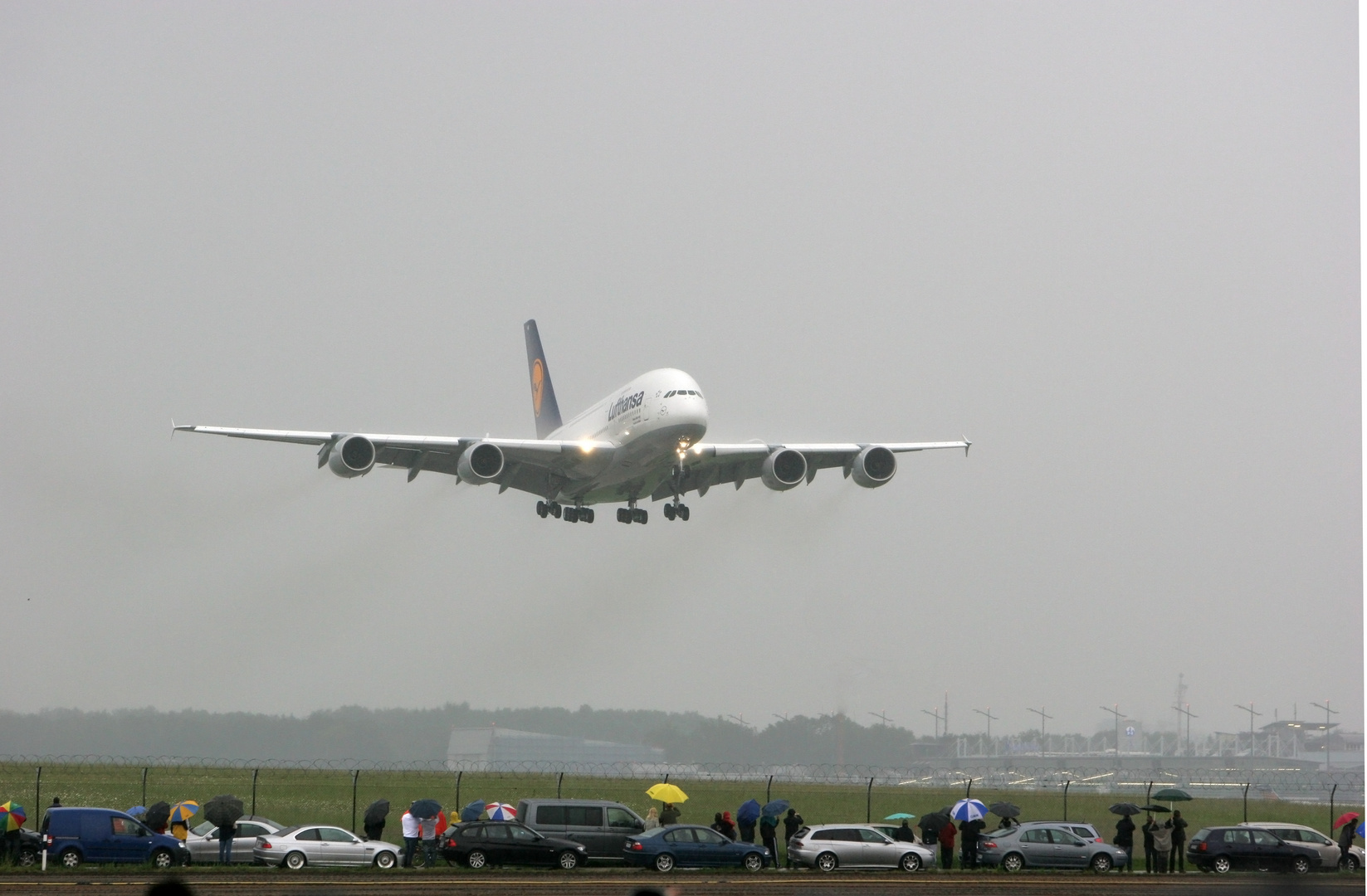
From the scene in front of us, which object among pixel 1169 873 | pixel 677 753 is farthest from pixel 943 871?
pixel 677 753

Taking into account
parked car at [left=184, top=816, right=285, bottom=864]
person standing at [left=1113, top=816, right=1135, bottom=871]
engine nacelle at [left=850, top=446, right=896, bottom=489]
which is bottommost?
parked car at [left=184, top=816, right=285, bottom=864]

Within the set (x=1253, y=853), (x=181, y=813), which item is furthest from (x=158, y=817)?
(x=1253, y=853)

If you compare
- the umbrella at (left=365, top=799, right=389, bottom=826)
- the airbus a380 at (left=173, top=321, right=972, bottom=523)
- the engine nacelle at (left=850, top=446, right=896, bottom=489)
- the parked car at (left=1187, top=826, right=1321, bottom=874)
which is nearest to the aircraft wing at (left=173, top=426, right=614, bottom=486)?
the airbus a380 at (left=173, top=321, right=972, bottom=523)

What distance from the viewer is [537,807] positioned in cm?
3244

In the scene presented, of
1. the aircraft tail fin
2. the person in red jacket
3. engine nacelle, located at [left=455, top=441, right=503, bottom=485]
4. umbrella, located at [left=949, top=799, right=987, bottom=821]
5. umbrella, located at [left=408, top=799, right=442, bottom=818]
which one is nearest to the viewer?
umbrella, located at [left=408, top=799, right=442, bottom=818]

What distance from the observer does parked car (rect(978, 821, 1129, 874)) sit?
33.5 meters

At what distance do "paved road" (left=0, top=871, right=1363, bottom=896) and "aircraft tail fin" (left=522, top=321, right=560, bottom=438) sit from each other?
41401mm

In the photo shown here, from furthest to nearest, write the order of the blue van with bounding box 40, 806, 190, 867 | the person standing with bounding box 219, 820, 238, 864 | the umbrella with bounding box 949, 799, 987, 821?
the umbrella with bounding box 949, 799, 987, 821 → the person standing with bounding box 219, 820, 238, 864 → the blue van with bounding box 40, 806, 190, 867

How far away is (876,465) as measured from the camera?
51125 mm

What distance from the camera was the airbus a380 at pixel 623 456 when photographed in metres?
46.0

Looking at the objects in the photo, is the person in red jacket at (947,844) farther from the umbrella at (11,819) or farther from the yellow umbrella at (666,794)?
the umbrella at (11,819)

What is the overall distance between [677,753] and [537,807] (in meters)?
51.5

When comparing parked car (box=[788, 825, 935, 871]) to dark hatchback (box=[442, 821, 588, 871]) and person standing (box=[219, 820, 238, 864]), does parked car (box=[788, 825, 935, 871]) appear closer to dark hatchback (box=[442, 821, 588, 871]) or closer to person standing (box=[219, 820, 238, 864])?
dark hatchback (box=[442, 821, 588, 871])

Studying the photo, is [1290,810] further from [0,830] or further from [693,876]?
[0,830]
